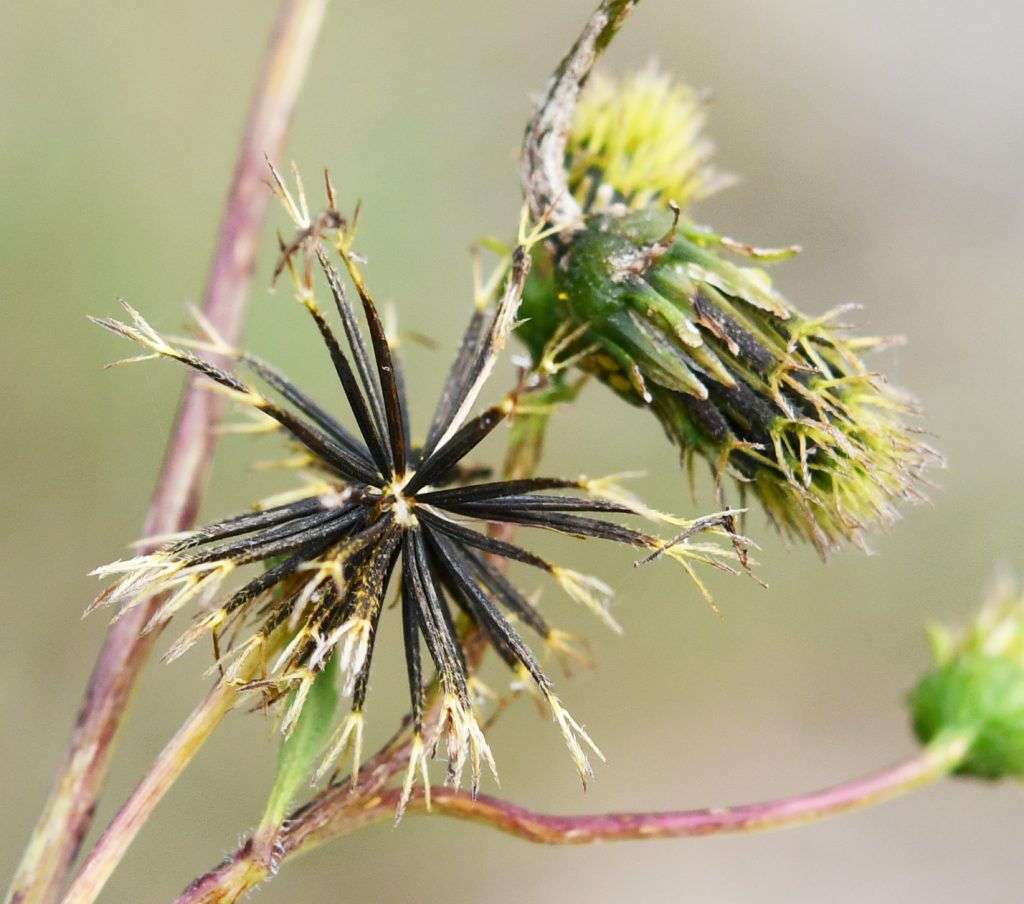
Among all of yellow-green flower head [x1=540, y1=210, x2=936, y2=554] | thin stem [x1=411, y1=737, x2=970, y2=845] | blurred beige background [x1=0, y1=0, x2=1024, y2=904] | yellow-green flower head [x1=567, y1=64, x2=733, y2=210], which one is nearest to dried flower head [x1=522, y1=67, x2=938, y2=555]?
yellow-green flower head [x1=540, y1=210, x2=936, y2=554]

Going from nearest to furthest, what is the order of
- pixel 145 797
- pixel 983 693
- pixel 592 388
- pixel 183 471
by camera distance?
pixel 145 797 < pixel 183 471 < pixel 983 693 < pixel 592 388

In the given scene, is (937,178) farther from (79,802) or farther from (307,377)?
(79,802)

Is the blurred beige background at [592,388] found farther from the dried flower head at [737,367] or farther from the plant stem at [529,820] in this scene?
the dried flower head at [737,367]

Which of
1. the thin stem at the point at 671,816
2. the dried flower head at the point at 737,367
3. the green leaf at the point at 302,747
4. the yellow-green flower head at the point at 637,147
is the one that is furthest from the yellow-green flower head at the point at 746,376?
the green leaf at the point at 302,747


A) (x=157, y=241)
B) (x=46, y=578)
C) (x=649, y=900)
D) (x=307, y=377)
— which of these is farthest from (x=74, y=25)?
(x=649, y=900)

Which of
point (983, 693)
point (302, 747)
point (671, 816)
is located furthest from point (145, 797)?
point (983, 693)

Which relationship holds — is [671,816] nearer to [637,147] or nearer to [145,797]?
[145,797]
